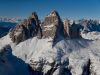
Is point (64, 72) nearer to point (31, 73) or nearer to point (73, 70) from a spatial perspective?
point (73, 70)

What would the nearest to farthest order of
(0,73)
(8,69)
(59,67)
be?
1. (0,73)
2. (8,69)
3. (59,67)

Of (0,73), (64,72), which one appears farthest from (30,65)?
(0,73)

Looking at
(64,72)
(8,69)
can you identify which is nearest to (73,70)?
(64,72)

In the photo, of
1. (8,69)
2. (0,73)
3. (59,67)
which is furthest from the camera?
(59,67)

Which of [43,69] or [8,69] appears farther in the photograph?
[43,69]

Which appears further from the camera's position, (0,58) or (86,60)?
(86,60)

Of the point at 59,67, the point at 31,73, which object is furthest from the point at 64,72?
the point at 31,73

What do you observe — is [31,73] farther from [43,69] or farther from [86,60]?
[86,60]

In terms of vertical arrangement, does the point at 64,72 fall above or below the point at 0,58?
below

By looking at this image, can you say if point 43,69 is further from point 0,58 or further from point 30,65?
point 0,58
